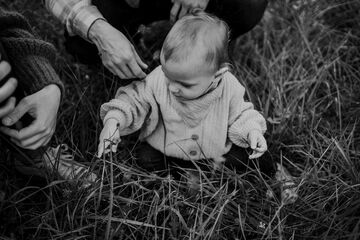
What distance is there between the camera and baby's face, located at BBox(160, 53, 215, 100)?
1.55 meters

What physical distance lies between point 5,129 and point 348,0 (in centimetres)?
189

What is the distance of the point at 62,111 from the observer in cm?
214

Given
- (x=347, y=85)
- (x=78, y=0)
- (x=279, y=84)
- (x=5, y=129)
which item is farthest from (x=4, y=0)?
(x=347, y=85)

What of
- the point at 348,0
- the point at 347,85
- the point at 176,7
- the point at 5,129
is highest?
the point at 176,7

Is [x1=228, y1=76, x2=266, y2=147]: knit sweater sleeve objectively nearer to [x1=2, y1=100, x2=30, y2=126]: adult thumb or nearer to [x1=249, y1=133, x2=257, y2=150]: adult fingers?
[x1=249, y1=133, x2=257, y2=150]: adult fingers

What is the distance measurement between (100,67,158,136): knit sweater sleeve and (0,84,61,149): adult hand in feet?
0.60

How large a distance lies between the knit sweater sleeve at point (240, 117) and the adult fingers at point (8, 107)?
752mm

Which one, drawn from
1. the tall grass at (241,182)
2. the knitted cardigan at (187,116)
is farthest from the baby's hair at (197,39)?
the tall grass at (241,182)

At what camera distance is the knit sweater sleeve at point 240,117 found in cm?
178

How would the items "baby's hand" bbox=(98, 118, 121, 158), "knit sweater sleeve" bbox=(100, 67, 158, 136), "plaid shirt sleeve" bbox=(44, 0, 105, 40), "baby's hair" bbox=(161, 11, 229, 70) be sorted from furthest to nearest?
"plaid shirt sleeve" bbox=(44, 0, 105, 40)
"knit sweater sleeve" bbox=(100, 67, 158, 136)
"baby's hand" bbox=(98, 118, 121, 158)
"baby's hair" bbox=(161, 11, 229, 70)

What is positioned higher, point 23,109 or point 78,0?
point 78,0

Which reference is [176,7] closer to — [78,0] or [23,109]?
[78,0]

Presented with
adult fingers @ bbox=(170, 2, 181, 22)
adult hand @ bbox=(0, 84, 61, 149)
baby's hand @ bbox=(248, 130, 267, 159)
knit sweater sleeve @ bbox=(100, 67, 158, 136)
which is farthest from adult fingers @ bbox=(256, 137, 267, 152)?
adult hand @ bbox=(0, 84, 61, 149)

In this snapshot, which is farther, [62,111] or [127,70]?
[62,111]
